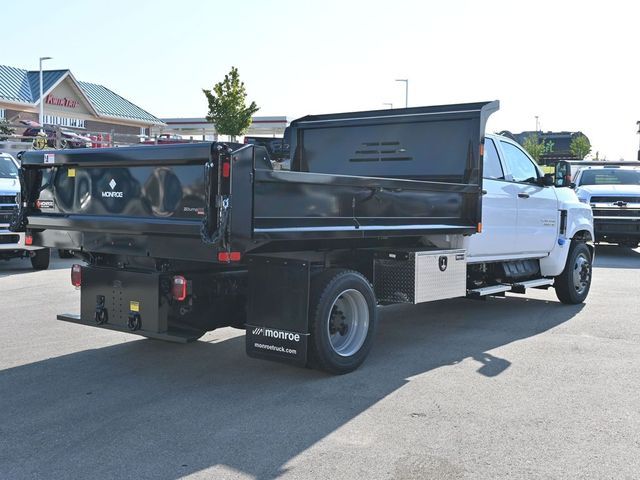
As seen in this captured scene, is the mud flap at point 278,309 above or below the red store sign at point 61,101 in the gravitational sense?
below

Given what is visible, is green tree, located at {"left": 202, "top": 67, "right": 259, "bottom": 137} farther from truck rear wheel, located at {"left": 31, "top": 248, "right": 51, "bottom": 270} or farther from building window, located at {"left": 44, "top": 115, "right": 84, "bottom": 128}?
truck rear wheel, located at {"left": 31, "top": 248, "right": 51, "bottom": 270}

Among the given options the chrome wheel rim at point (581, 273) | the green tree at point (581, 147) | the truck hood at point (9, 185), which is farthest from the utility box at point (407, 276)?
the green tree at point (581, 147)

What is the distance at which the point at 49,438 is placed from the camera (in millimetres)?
4457

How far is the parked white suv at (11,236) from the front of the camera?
12.0 m

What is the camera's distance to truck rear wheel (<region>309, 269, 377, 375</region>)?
571 cm

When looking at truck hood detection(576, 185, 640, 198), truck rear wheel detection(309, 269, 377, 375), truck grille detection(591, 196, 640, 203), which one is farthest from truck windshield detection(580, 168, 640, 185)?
truck rear wheel detection(309, 269, 377, 375)

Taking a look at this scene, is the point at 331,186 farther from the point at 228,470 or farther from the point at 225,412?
the point at 228,470

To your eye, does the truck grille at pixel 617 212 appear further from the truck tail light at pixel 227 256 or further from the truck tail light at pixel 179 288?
the truck tail light at pixel 227 256

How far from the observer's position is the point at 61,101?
151ft

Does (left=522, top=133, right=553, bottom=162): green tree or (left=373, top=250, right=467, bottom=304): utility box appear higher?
(left=522, top=133, right=553, bottom=162): green tree

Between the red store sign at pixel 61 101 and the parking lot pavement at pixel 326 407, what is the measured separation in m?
40.2

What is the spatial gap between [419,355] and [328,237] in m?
→ 1.93

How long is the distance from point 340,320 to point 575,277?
17.2 feet

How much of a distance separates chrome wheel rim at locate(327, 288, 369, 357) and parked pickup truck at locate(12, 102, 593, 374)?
1 centimetres
